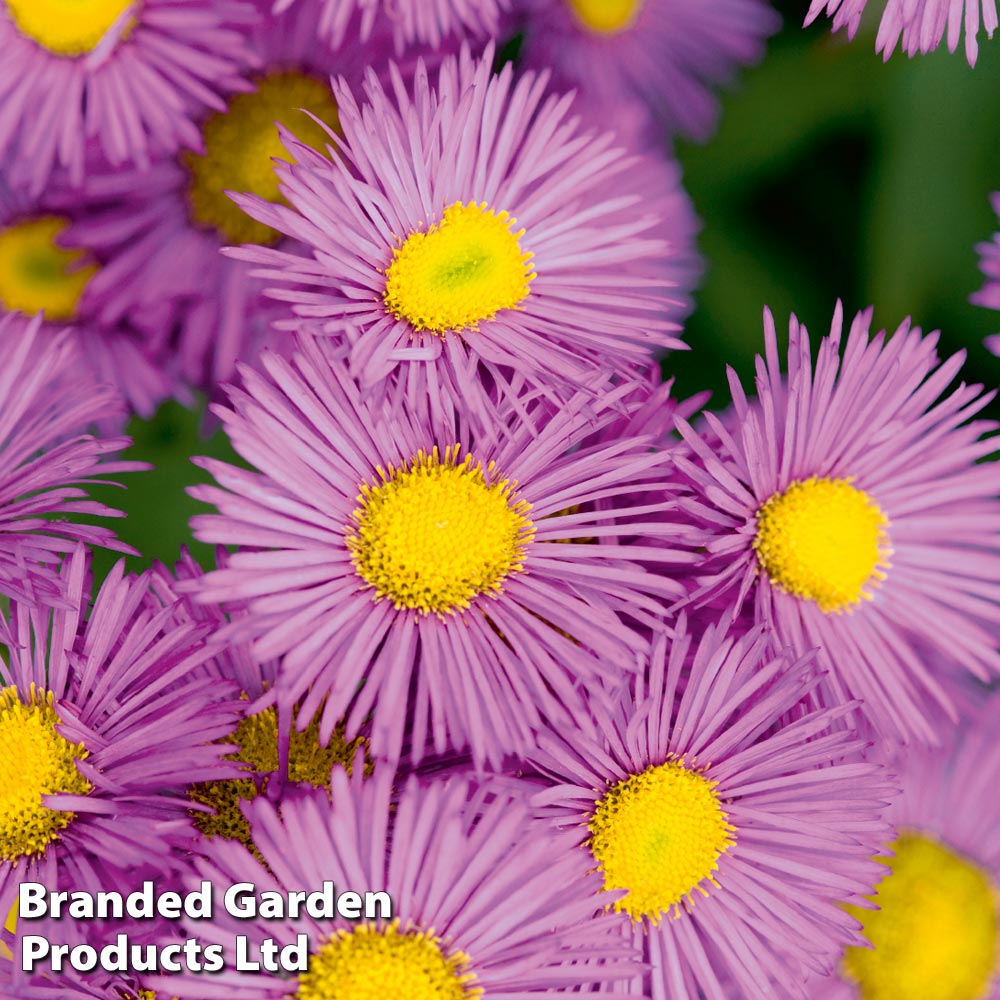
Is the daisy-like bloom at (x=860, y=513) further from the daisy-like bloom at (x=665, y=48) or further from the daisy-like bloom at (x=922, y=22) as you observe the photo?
the daisy-like bloom at (x=665, y=48)

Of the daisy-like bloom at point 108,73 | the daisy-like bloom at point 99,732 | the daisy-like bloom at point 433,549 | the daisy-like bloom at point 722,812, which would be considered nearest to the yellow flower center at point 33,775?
the daisy-like bloom at point 99,732

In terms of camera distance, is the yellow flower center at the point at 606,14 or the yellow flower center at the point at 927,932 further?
the yellow flower center at the point at 606,14

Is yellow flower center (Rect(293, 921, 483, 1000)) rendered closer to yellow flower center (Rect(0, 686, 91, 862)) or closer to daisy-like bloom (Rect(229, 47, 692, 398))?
yellow flower center (Rect(0, 686, 91, 862))

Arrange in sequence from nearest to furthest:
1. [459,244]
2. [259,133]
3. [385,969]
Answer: [385,969], [459,244], [259,133]

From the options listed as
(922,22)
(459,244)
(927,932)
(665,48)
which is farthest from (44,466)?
(665,48)

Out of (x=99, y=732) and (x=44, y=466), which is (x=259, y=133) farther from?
(x=99, y=732)

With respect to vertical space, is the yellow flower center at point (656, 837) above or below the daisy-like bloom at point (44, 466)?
below

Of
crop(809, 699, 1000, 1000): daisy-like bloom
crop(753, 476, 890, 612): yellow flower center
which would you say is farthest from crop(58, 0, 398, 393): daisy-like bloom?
crop(809, 699, 1000, 1000): daisy-like bloom
